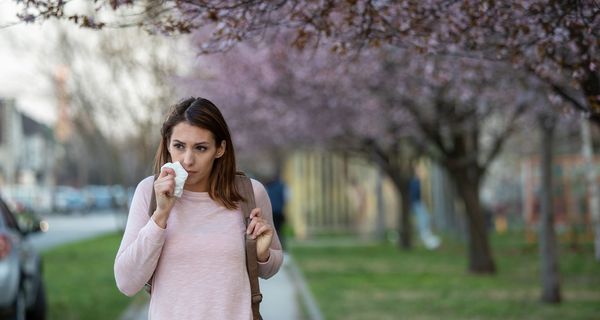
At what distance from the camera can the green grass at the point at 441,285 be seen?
1177 centimetres

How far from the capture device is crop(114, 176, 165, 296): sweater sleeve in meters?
3.63

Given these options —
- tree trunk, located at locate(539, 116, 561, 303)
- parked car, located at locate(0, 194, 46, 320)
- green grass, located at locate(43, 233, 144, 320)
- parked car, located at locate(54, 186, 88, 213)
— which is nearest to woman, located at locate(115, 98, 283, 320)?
parked car, located at locate(0, 194, 46, 320)

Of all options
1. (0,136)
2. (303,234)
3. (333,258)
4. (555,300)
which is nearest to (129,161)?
(303,234)

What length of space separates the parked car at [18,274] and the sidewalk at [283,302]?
1.14 metres

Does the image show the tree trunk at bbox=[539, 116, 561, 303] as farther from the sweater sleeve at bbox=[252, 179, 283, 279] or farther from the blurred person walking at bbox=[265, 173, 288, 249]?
the sweater sleeve at bbox=[252, 179, 283, 279]

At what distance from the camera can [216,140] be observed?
152 inches

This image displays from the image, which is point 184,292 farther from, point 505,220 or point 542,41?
point 505,220

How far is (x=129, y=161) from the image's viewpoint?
34.4m

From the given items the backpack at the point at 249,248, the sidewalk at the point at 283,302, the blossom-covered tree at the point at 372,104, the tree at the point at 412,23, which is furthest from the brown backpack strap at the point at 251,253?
the blossom-covered tree at the point at 372,104

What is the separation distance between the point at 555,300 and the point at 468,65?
4.70 m

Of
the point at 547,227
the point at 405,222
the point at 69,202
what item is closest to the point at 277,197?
the point at 405,222

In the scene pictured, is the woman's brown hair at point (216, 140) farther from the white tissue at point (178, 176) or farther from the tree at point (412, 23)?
the tree at point (412, 23)

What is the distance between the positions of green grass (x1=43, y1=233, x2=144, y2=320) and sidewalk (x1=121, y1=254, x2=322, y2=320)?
13.6 inches

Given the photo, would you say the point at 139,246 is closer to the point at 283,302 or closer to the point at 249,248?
the point at 249,248
